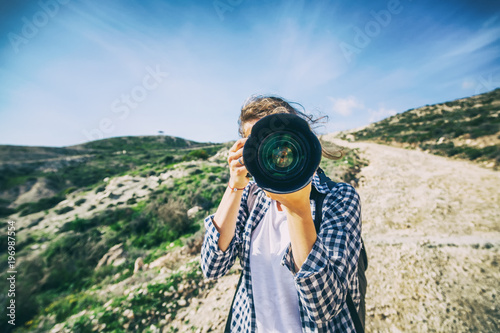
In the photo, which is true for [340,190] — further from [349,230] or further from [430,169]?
[430,169]

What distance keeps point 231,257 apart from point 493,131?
64.8 feet

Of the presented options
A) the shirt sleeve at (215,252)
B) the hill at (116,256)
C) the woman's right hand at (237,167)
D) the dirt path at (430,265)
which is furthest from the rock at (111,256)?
the woman's right hand at (237,167)

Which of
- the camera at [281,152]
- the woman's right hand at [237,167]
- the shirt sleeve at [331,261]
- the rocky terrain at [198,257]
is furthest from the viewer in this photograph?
the rocky terrain at [198,257]

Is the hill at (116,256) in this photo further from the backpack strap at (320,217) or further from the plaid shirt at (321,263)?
the backpack strap at (320,217)

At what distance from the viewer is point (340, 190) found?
52.3 inches

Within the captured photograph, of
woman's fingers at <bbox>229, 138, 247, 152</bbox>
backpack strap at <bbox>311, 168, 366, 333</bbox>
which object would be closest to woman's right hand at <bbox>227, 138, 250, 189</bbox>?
woman's fingers at <bbox>229, 138, 247, 152</bbox>

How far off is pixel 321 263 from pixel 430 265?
4.39 meters

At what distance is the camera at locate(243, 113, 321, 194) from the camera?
1107 mm

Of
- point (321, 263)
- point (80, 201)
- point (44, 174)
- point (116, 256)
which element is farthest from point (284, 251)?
point (44, 174)

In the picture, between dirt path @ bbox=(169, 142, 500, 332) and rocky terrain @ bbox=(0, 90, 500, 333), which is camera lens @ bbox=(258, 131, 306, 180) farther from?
dirt path @ bbox=(169, 142, 500, 332)

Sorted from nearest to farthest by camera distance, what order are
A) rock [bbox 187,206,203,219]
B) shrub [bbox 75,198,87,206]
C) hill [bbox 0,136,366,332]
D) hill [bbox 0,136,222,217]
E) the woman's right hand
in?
the woman's right hand < hill [bbox 0,136,366,332] < rock [bbox 187,206,203,219] < shrub [bbox 75,198,87,206] < hill [bbox 0,136,222,217]

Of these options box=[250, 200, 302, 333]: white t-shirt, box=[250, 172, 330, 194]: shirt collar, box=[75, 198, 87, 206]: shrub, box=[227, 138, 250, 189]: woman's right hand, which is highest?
box=[227, 138, 250, 189]: woman's right hand

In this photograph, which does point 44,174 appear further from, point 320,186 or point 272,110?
point 320,186

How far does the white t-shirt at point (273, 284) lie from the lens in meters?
1.27
